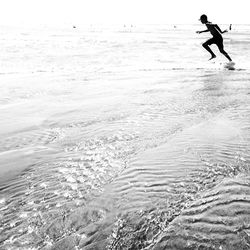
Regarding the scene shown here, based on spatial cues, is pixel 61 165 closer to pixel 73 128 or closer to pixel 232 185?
pixel 73 128

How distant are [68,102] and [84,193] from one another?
12.2ft

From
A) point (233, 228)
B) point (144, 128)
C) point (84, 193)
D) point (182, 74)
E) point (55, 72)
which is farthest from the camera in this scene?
point (55, 72)

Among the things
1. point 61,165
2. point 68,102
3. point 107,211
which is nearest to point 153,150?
point 61,165

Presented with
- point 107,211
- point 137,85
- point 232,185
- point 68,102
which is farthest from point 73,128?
point 137,85

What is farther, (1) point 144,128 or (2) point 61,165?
(1) point 144,128

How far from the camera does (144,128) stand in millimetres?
4148

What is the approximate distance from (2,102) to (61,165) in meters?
3.48

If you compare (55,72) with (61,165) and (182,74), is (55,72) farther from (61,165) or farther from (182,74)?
(61,165)

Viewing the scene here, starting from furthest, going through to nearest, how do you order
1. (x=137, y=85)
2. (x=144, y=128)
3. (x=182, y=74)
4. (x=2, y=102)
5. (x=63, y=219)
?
1. (x=182, y=74)
2. (x=137, y=85)
3. (x=2, y=102)
4. (x=144, y=128)
5. (x=63, y=219)

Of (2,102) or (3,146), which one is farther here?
(2,102)

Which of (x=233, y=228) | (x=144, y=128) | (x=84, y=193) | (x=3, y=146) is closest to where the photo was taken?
(x=233, y=228)

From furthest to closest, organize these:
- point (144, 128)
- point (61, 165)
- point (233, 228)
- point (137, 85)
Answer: point (137, 85) < point (144, 128) < point (61, 165) < point (233, 228)

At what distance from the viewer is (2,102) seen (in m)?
5.88

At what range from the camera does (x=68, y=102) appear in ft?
19.5
